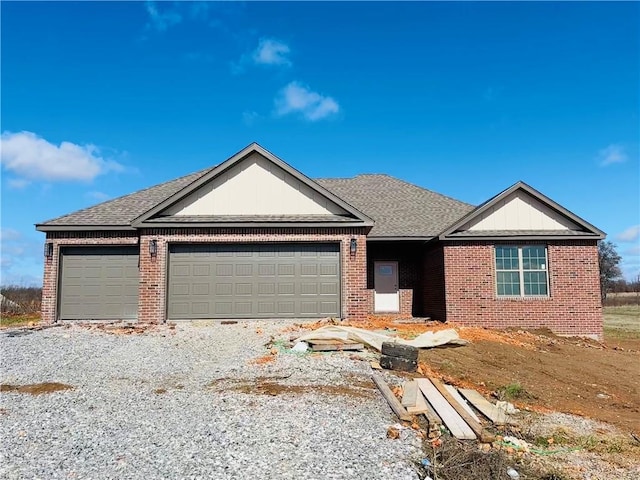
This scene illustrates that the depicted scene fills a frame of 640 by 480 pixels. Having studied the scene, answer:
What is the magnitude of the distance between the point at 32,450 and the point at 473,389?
248 inches

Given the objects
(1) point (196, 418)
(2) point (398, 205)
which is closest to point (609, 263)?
(2) point (398, 205)

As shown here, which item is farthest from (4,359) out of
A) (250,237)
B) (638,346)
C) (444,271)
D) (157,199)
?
(638,346)

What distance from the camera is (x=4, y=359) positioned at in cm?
920

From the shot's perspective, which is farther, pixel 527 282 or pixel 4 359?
pixel 527 282

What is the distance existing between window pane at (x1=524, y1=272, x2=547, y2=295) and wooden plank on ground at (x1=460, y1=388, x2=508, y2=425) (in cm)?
857

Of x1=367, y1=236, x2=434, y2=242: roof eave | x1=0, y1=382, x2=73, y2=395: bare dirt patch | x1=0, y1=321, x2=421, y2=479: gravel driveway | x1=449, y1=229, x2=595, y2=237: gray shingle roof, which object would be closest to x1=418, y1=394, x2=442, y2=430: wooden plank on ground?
x1=0, y1=321, x2=421, y2=479: gravel driveway

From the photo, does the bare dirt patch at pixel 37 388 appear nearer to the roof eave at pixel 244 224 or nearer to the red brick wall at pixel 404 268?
the roof eave at pixel 244 224

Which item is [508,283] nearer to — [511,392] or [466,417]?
[511,392]

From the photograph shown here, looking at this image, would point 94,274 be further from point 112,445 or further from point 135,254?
point 112,445

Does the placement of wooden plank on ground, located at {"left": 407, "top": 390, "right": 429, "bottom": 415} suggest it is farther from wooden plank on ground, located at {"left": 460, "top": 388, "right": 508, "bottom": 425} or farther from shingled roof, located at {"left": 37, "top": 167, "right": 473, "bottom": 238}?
shingled roof, located at {"left": 37, "top": 167, "right": 473, "bottom": 238}

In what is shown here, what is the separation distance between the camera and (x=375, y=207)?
18906mm

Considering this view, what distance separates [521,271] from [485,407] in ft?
31.3

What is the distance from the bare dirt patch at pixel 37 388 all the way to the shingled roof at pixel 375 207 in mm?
7466

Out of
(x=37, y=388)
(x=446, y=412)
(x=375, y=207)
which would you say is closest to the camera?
(x=446, y=412)
